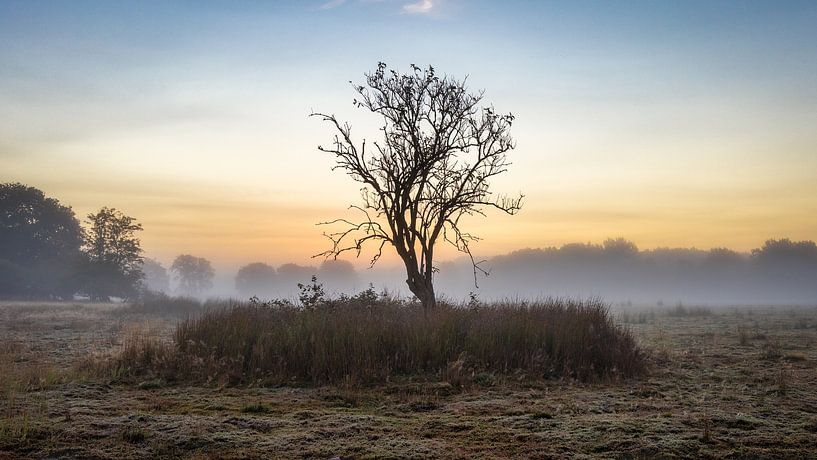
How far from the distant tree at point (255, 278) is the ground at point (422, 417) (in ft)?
407

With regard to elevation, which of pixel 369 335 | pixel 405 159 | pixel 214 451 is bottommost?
pixel 214 451

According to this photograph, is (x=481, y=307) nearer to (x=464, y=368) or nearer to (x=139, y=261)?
(x=464, y=368)

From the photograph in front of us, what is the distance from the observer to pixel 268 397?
30.9ft

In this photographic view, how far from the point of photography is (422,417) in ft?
26.2

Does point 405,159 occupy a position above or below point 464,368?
above

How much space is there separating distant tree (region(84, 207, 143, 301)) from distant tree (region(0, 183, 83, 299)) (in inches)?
64.4

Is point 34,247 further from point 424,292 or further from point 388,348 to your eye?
point 388,348

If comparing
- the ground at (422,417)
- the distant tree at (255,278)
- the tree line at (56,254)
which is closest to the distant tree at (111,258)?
the tree line at (56,254)

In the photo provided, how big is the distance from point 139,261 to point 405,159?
2083 inches

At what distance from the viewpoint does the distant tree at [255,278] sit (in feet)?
439

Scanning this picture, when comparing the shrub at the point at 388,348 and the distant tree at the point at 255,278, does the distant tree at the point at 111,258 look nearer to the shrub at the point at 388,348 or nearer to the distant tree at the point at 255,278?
the shrub at the point at 388,348

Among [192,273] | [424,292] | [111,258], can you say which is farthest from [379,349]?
[192,273]

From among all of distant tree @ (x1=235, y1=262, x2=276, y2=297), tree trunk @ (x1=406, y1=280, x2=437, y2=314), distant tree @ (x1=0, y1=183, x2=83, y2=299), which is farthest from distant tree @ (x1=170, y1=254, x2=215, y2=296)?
tree trunk @ (x1=406, y1=280, x2=437, y2=314)

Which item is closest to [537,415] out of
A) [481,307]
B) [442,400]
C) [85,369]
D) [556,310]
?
[442,400]
